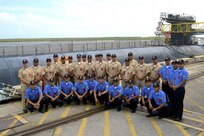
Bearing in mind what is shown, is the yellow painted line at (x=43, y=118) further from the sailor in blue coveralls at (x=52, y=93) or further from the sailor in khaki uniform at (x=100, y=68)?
the sailor in khaki uniform at (x=100, y=68)

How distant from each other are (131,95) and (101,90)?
133 centimetres

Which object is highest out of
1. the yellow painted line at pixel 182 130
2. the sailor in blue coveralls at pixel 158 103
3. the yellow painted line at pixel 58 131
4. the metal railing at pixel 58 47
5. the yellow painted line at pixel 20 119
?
the metal railing at pixel 58 47

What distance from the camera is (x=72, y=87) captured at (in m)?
10.6

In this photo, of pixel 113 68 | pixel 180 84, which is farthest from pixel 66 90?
pixel 180 84

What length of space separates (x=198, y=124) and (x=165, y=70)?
2.22 m

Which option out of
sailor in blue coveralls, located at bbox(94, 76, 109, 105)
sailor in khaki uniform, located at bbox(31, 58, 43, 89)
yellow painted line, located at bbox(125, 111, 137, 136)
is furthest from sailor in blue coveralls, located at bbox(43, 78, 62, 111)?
yellow painted line, located at bbox(125, 111, 137, 136)

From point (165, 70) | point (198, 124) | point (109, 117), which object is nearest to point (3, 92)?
point (109, 117)

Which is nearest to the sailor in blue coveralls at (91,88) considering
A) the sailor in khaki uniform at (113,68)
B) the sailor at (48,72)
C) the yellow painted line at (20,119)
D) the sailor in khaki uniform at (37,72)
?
the sailor in khaki uniform at (113,68)

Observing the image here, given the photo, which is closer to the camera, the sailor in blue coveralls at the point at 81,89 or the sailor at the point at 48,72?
the sailor in blue coveralls at the point at 81,89

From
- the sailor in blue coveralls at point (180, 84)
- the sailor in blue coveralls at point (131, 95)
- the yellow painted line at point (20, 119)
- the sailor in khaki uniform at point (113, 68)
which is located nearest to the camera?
the sailor in blue coveralls at point (180, 84)

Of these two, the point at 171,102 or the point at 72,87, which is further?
the point at 72,87

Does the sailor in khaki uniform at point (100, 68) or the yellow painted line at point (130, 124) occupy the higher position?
the sailor in khaki uniform at point (100, 68)

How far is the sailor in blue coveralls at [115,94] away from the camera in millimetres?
9828

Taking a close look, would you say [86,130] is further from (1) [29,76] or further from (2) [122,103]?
(1) [29,76]
